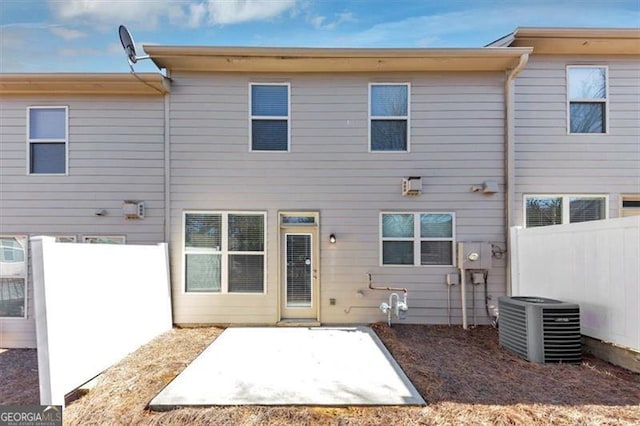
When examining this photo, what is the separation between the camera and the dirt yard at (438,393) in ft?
8.96

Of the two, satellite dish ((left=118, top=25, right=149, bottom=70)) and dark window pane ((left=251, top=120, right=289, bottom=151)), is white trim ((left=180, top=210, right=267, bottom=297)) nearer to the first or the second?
dark window pane ((left=251, top=120, right=289, bottom=151))

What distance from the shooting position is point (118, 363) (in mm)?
3936

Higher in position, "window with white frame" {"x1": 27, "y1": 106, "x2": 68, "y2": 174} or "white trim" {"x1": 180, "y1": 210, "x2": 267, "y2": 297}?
"window with white frame" {"x1": 27, "y1": 106, "x2": 68, "y2": 174}

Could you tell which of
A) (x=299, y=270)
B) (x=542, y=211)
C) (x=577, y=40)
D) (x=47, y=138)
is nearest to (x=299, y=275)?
(x=299, y=270)

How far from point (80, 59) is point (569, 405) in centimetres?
828

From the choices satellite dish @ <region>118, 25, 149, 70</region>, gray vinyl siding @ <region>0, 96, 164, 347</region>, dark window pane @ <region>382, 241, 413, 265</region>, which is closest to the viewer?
satellite dish @ <region>118, 25, 149, 70</region>

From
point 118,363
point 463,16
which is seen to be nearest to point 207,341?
point 118,363

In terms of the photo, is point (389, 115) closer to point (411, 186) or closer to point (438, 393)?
point (411, 186)

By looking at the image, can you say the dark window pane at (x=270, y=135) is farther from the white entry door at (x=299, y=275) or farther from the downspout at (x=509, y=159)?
the downspout at (x=509, y=159)

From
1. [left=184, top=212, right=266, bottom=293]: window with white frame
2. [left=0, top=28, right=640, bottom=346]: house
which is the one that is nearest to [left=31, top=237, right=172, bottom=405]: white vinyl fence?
[left=184, top=212, right=266, bottom=293]: window with white frame

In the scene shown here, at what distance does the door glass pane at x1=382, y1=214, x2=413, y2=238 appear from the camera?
18.6 feet

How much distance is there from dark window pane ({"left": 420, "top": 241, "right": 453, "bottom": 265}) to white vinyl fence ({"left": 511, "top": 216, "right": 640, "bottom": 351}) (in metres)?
1.21

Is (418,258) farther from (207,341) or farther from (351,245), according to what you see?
(207,341)

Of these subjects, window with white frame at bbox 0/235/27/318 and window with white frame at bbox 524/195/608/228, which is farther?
window with white frame at bbox 524/195/608/228
